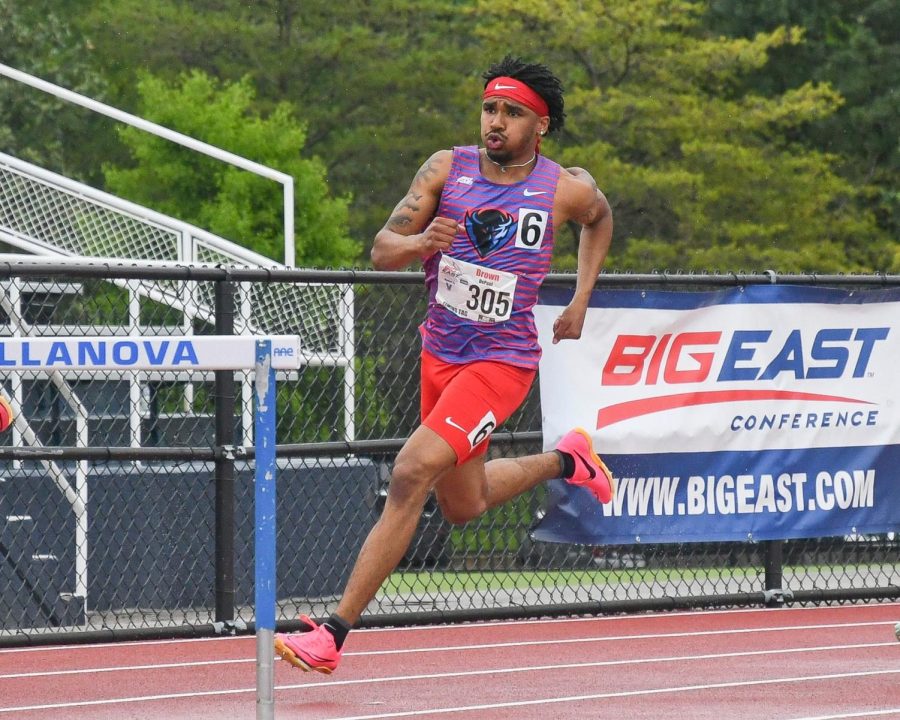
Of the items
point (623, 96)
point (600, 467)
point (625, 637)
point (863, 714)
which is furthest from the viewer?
Result: point (623, 96)

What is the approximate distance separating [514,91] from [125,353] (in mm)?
2824

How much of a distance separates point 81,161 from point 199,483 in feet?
92.4

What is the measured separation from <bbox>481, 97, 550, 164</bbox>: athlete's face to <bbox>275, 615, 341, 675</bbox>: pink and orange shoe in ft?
6.50

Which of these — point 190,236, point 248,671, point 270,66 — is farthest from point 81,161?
point 248,671

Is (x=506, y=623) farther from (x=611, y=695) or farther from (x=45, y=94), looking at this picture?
(x=45, y=94)

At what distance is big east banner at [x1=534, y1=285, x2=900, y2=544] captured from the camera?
9695mm

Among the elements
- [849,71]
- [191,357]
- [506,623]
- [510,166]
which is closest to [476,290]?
[510,166]

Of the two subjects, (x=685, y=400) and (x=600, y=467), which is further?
(x=685, y=400)

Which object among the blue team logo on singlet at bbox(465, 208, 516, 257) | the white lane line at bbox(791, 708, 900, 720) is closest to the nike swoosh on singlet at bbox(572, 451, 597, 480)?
the blue team logo on singlet at bbox(465, 208, 516, 257)

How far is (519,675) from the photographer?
7.67 metres

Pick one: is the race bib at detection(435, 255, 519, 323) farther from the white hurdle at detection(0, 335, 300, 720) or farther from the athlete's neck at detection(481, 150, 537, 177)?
the white hurdle at detection(0, 335, 300, 720)

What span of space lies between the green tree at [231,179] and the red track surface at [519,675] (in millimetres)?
19397

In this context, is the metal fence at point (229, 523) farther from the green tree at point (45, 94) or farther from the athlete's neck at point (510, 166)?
the green tree at point (45, 94)

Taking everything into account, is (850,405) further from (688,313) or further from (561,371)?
(561,371)
